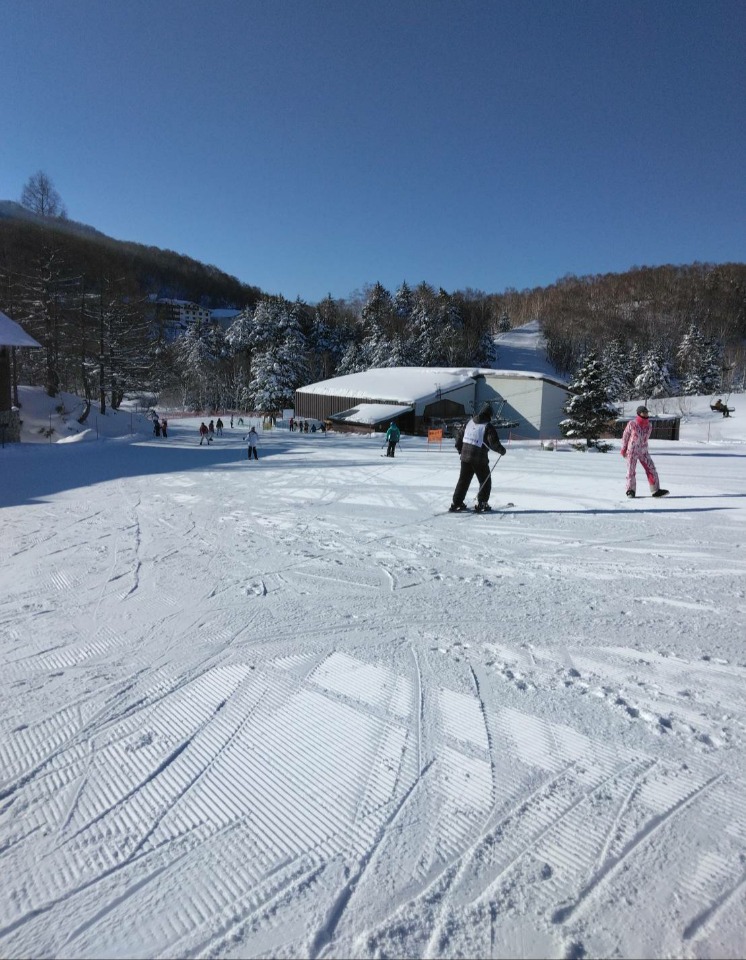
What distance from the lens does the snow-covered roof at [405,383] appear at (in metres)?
37.5

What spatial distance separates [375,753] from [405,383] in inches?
1512

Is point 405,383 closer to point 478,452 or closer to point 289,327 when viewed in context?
point 289,327

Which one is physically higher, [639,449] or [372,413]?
[639,449]

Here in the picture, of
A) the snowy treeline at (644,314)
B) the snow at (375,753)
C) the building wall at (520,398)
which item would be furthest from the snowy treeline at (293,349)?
the snow at (375,753)

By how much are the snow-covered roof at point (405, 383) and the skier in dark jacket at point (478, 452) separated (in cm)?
2908

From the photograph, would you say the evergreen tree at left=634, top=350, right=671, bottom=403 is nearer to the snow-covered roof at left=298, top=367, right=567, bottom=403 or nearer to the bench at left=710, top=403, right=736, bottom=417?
the bench at left=710, top=403, right=736, bottom=417

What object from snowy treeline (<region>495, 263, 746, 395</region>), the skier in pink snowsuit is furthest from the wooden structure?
snowy treeline (<region>495, 263, 746, 395</region>)

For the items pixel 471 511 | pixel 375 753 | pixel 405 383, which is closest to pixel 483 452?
pixel 471 511

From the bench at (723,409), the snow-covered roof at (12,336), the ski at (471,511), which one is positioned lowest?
the ski at (471,511)

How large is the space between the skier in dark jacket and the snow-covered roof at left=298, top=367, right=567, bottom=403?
29.1m

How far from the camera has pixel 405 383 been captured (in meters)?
39.7

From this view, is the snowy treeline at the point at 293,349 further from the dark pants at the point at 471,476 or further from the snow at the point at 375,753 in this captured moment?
the snow at the point at 375,753

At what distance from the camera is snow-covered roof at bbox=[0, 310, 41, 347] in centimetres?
2006

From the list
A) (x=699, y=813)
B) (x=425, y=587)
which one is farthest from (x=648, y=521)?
(x=699, y=813)
